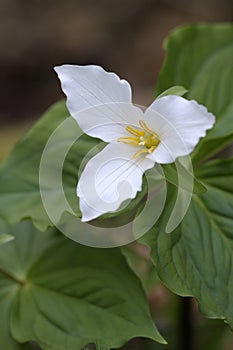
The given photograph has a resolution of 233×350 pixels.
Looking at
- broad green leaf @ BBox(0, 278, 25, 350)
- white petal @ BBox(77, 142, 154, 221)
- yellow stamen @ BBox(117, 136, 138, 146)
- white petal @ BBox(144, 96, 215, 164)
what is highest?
white petal @ BBox(144, 96, 215, 164)

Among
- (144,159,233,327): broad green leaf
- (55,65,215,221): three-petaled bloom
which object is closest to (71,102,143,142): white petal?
(55,65,215,221): three-petaled bloom

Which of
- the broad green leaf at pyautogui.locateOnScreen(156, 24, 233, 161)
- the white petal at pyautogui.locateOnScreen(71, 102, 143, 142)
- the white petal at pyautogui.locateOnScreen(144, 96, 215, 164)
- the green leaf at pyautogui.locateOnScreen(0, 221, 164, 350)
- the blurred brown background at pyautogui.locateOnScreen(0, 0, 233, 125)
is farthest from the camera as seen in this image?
the blurred brown background at pyautogui.locateOnScreen(0, 0, 233, 125)

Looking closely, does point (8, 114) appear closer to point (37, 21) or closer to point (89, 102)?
point (37, 21)

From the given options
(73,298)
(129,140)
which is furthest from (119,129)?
(73,298)

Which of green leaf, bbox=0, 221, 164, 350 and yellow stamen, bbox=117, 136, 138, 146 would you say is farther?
green leaf, bbox=0, 221, 164, 350

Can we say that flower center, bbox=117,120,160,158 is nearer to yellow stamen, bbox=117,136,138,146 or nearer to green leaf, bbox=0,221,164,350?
yellow stamen, bbox=117,136,138,146

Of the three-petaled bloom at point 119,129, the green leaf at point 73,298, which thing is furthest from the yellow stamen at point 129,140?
the green leaf at point 73,298

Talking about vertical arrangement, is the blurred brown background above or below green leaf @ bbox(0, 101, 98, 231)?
below

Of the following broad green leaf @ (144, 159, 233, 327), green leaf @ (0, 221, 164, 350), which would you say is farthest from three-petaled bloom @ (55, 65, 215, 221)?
green leaf @ (0, 221, 164, 350)

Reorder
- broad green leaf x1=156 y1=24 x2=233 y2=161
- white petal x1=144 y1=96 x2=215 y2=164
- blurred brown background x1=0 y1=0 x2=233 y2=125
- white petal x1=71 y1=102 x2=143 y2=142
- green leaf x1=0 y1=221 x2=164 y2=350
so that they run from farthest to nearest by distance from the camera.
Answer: blurred brown background x1=0 y1=0 x2=233 y2=125 → broad green leaf x1=156 y1=24 x2=233 y2=161 → green leaf x1=0 y1=221 x2=164 y2=350 → white petal x1=71 y1=102 x2=143 y2=142 → white petal x1=144 y1=96 x2=215 y2=164
